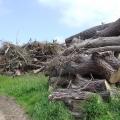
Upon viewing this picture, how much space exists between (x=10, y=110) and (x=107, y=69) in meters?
2.84

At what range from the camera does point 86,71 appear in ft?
38.9

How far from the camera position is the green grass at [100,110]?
9.85m

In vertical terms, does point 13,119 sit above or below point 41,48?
below

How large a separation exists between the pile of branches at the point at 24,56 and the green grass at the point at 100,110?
837cm

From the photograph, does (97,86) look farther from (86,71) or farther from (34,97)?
(34,97)

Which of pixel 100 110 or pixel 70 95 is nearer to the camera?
pixel 100 110

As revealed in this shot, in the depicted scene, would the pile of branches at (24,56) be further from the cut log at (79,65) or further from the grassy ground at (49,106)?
the cut log at (79,65)

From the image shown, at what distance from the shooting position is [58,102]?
34.1 feet

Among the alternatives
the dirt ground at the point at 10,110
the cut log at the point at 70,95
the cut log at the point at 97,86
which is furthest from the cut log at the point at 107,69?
the dirt ground at the point at 10,110

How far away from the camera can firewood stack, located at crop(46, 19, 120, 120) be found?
34.5 ft

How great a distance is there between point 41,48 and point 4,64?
1.87 metres

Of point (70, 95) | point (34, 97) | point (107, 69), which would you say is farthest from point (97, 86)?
point (34, 97)

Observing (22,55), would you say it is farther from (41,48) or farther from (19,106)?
(19,106)

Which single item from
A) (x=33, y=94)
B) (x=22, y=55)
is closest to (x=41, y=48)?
(x=22, y=55)
